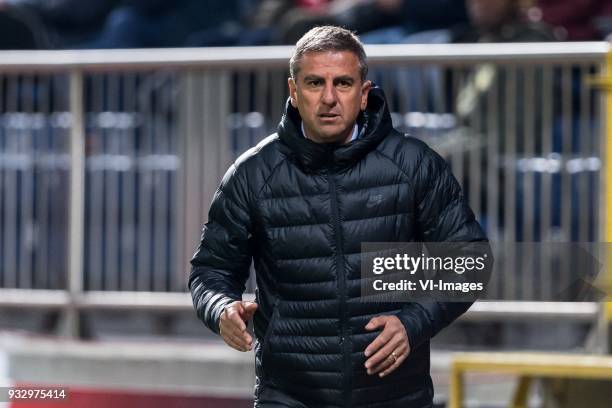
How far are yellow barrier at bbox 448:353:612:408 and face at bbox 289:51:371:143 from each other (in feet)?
8.49

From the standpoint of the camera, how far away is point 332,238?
14.7 feet

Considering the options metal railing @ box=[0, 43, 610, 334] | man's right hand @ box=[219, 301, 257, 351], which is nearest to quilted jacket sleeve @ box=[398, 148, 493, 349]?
man's right hand @ box=[219, 301, 257, 351]

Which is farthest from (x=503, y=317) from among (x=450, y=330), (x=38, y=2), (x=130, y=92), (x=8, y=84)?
(x=38, y=2)

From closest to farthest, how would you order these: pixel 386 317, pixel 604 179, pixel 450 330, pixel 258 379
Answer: pixel 386 317
pixel 258 379
pixel 604 179
pixel 450 330

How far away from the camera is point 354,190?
4.52 metres

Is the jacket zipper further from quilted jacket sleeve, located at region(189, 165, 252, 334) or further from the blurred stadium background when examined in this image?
the blurred stadium background

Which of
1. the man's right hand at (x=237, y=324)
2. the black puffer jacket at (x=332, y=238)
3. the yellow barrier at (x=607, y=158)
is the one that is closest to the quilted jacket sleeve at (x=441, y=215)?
the black puffer jacket at (x=332, y=238)

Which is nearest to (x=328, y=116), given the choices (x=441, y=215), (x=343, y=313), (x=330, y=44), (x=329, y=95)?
(x=329, y=95)

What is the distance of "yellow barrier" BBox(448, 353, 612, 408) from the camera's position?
668 centimetres

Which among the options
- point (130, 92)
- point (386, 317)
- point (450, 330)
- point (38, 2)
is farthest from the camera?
point (38, 2)

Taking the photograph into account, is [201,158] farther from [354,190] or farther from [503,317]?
[354,190]

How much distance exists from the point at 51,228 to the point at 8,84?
814mm

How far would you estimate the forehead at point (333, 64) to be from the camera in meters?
4.42

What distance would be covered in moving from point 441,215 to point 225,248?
2.14 feet
